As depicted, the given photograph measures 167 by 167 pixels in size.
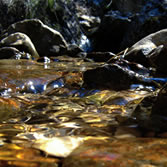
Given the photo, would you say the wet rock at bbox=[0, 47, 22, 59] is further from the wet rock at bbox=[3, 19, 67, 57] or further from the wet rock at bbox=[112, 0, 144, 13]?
the wet rock at bbox=[112, 0, 144, 13]

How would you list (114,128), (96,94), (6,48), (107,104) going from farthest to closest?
(6,48) → (96,94) → (107,104) → (114,128)

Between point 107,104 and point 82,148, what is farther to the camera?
point 107,104

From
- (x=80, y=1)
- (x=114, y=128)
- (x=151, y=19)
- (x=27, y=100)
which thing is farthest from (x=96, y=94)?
(x=80, y=1)

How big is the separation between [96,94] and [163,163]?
2048 mm

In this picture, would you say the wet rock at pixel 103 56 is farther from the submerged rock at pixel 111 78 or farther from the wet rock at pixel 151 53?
the submerged rock at pixel 111 78

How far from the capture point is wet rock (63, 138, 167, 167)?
0.97 metres

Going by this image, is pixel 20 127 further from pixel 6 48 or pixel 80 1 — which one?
pixel 80 1

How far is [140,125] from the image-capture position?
159cm

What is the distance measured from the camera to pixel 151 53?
4898mm

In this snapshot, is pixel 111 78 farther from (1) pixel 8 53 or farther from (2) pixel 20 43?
(2) pixel 20 43

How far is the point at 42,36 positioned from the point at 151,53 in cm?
701

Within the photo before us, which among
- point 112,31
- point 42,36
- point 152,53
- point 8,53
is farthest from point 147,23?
point 152,53

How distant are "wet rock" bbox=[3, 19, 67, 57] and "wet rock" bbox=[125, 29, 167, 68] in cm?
522

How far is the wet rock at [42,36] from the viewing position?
427 inches
